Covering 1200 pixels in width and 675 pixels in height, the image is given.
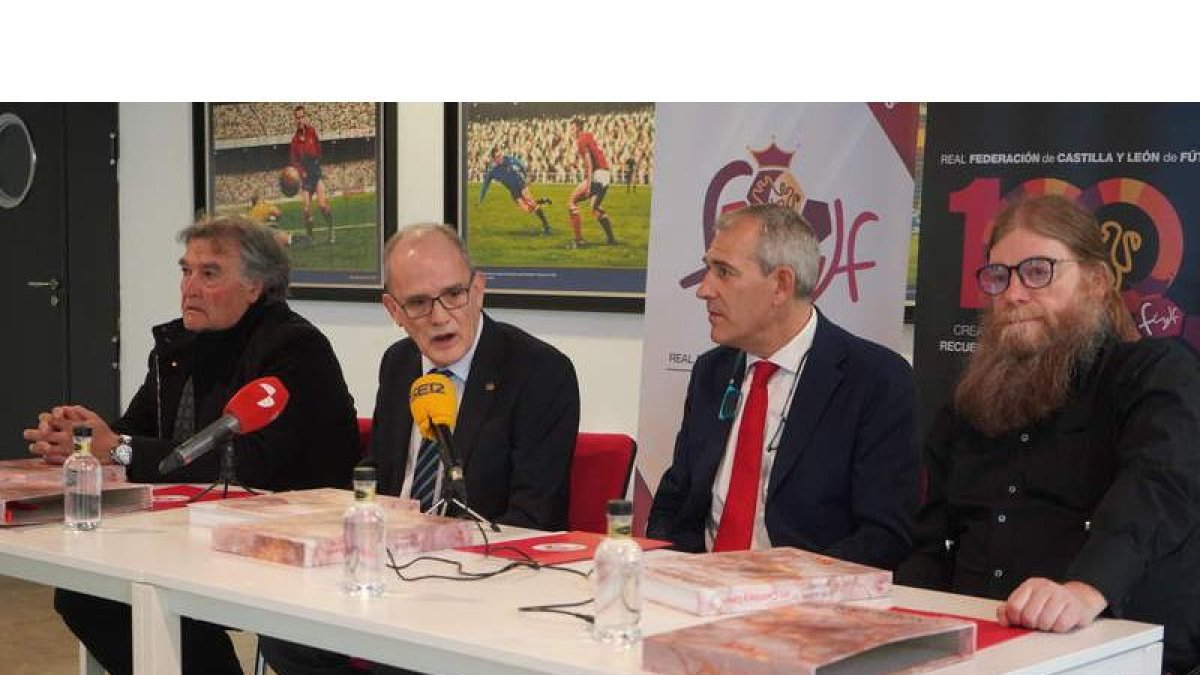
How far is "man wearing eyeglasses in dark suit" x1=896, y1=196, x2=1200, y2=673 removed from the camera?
8.77ft

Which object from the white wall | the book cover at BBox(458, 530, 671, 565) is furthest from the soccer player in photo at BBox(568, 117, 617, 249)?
the book cover at BBox(458, 530, 671, 565)

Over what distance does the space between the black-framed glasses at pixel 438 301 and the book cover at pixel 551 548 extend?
0.71 metres

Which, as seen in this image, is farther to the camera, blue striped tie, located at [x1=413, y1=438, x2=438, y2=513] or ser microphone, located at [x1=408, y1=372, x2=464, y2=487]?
blue striped tie, located at [x1=413, y1=438, x2=438, y2=513]

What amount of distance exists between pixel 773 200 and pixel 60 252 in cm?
495

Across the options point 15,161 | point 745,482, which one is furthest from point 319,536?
point 15,161

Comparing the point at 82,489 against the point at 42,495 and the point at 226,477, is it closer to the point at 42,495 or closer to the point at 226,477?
the point at 42,495

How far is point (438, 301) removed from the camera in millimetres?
3527

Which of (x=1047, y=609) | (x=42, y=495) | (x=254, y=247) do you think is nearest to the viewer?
(x=1047, y=609)

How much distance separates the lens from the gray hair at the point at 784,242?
3.40 m

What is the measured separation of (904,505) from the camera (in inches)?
125

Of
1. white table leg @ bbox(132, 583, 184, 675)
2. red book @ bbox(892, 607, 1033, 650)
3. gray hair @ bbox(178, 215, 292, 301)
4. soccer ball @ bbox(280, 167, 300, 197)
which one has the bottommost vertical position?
white table leg @ bbox(132, 583, 184, 675)

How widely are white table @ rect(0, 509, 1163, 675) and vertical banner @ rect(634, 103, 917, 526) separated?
1.90 m

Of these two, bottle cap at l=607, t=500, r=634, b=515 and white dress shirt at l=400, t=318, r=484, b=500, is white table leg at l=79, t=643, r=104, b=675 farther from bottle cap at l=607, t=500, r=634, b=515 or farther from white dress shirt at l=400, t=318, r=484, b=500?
bottle cap at l=607, t=500, r=634, b=515
